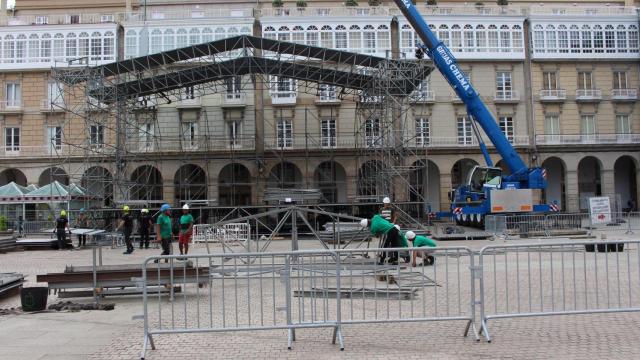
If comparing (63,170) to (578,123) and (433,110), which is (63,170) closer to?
(433,110)

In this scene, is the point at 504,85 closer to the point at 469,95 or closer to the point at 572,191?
the point at 572,191

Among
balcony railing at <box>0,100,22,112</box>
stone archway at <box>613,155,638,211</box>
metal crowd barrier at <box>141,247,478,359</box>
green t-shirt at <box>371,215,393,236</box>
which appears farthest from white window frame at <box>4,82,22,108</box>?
stone archway at <box>613,155,638,211</box>

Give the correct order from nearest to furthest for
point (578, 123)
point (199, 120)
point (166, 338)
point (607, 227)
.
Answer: point (166, 338) → point (607, 227) → point (199, 120) → point (578, 123)

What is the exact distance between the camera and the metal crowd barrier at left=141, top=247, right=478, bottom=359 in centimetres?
727

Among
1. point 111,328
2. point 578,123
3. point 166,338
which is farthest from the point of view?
point 578,123

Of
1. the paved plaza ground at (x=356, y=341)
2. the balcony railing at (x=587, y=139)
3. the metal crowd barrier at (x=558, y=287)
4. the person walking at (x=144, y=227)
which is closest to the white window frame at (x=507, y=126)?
the balcony railing at (x=587, y=139)

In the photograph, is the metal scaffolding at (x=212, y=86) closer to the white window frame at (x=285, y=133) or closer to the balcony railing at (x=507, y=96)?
the white window frame at (x=285, y=133)

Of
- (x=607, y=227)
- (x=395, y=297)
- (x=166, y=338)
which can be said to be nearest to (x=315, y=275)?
(x=395, y=297)

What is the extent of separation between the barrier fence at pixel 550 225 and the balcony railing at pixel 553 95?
1557 centimetres

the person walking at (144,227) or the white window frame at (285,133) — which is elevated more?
the white window frame at (285,133)

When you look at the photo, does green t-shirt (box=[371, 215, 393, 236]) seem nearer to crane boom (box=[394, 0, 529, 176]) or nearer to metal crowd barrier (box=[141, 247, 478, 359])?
metal crowd barrier (box=[141, 247, 478, 359])

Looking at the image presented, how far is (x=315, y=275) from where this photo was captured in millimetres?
7957

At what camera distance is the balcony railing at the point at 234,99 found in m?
38.5

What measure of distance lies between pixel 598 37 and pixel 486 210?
2091 cm
